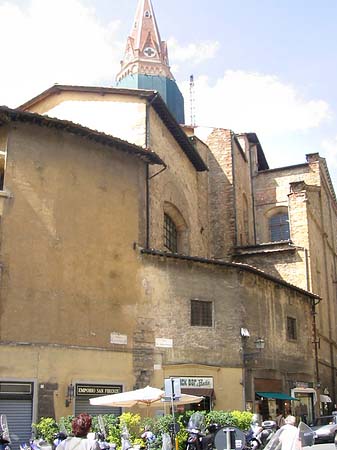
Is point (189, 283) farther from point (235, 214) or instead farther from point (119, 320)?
point (235, 214)

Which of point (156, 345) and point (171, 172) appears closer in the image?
point (156, 345)

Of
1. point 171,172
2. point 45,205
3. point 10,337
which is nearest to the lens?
point 10,337

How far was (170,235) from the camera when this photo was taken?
81.3 feet

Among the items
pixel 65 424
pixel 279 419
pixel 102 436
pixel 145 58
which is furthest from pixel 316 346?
pixel 145 58

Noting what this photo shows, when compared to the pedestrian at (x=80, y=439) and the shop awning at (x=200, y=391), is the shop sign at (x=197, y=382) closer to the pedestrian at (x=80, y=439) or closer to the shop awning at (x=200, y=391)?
the shop awning at (x=200, y=391)

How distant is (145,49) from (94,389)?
4963 cm

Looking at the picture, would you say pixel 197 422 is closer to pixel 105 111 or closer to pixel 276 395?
pixel 276 395

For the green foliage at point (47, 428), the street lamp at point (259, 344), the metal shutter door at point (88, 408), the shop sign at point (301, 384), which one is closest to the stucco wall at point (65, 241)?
the metal shutter door at point (88, 408)

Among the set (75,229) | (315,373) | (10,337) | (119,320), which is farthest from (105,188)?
(315,373)

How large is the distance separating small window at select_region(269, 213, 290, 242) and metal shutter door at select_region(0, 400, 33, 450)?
21299 millimetres

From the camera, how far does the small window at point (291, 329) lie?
23.6 meters

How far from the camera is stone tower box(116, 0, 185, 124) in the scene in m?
56.4

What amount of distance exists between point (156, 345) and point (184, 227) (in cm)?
755

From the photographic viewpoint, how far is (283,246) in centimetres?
2911
